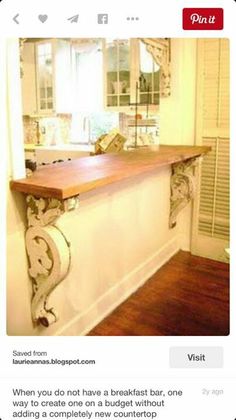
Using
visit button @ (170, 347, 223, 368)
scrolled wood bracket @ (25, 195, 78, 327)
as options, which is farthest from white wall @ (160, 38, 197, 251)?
visit button @ (170, 347, 223, 368)

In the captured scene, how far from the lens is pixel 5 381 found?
0.65 m

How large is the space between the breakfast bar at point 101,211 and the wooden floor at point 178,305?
0.07m

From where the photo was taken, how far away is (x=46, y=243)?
100 centimetres

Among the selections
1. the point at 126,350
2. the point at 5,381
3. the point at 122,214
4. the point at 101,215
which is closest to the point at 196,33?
the point at 126,350

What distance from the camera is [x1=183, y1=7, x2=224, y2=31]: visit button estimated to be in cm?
64

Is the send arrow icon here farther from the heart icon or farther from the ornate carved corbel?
the ornate carved corbel

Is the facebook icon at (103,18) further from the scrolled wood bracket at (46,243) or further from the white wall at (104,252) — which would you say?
the white wall at (104,252)

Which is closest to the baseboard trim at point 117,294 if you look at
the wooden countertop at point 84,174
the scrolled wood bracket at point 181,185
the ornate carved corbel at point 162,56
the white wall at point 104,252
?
the white wall at point 104,252

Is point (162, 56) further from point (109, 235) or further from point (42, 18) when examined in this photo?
point (42, 18)

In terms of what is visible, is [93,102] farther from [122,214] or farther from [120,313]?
[120,313]

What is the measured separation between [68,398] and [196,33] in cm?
70

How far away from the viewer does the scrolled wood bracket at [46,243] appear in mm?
980

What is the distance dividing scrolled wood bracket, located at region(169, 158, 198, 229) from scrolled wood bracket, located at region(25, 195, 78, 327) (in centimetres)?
118

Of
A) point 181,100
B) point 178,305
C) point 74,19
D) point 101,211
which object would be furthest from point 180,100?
point 74,19
